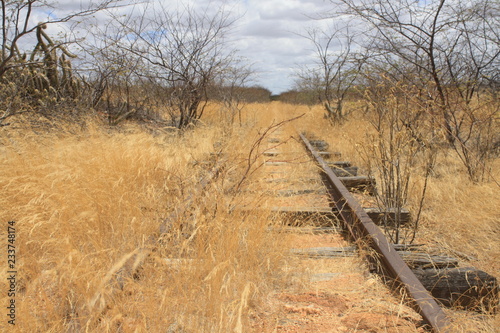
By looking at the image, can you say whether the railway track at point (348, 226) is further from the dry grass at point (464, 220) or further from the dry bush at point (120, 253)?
the dry bush at point (120, 253)

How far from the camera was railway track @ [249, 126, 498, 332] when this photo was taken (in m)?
2.19

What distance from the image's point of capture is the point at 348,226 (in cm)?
330

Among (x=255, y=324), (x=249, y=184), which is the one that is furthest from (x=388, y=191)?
(x=255, y=324)

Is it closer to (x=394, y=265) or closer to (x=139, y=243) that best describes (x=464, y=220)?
(x=394, y=265)

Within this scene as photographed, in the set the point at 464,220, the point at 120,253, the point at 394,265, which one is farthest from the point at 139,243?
the point at 464,220

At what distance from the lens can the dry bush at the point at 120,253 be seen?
6.35 feet

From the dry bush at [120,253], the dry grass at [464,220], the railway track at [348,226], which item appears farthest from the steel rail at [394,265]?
the dry bush at [120,253]

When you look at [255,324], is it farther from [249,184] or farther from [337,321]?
[249,184]

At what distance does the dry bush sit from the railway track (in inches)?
26.3

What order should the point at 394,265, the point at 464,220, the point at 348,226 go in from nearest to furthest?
the point at 394,265 → the point at 348,226 → the point at 464,220

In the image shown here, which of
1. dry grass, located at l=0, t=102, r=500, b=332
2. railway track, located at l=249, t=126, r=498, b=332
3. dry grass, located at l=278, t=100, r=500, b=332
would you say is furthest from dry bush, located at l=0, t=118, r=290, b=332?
dry grass, located at l=278, t=100, r=500, b=332

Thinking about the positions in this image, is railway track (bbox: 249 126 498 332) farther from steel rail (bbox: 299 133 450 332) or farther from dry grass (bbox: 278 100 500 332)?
dry grass (bbox: 278 100 500 332)

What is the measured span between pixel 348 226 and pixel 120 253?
184cm

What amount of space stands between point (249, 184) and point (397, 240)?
6.05ft
